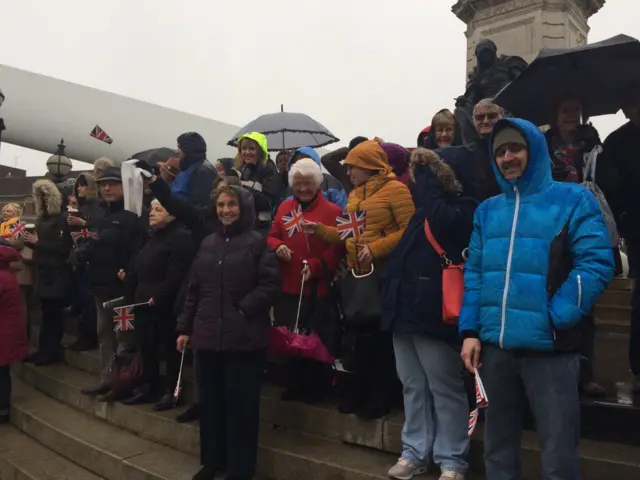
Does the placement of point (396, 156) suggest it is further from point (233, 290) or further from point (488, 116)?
point (233, 290)

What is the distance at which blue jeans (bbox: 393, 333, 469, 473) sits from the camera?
293 cm

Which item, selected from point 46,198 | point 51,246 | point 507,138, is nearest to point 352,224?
point 507,138

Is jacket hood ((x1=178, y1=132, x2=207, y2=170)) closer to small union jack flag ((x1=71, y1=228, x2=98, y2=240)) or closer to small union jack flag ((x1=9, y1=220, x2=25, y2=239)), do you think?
small union jack flag ((x1=71, y1=228, x2=98, y2=240))

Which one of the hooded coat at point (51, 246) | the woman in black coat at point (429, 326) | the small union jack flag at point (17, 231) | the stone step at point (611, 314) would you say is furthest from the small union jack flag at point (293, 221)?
the small union jack flag at point (17, 231)

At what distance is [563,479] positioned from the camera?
2176 millimetres

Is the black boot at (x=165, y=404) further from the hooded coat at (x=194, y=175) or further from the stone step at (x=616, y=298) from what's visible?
the stone step at (x=616, y=298)

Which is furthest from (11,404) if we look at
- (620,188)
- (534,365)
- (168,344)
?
(620,188)

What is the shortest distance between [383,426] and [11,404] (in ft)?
12.8

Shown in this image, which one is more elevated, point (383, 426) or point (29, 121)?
point (29, 121)

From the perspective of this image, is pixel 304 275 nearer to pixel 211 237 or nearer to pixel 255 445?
pixel 211 237

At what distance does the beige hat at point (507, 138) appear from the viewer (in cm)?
237

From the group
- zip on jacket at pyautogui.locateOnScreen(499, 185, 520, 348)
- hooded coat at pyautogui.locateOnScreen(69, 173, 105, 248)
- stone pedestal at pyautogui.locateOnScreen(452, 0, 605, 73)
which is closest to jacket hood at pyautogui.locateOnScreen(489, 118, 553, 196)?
zip on jacket at pyautogui.locateOnScreen(499, 185, 520, 348)

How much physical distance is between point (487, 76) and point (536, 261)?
11.3 feet

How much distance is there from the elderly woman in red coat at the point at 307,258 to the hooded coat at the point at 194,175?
941 mm
